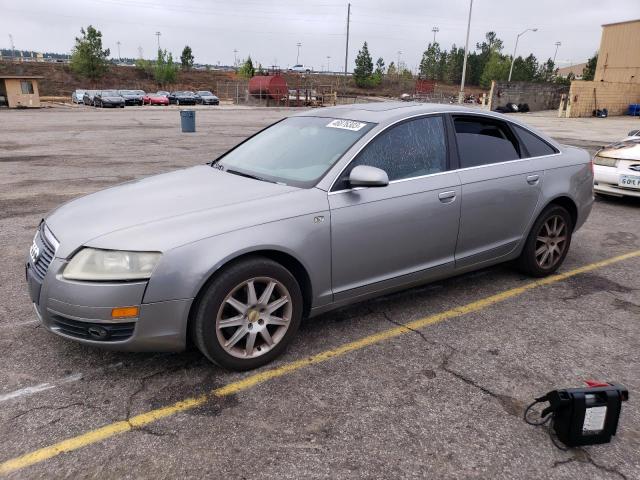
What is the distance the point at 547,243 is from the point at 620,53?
1756 inches

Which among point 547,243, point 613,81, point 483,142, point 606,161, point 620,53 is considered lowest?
point 547,243

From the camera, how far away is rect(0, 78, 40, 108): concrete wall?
1465 inches

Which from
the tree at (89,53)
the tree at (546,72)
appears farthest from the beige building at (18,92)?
the tree at (546,72)

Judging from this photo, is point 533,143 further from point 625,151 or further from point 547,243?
point 625,151

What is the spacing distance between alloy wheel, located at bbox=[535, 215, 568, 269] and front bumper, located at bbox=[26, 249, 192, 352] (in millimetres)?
3353

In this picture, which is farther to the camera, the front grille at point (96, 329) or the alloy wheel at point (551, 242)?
the alloy wheel at point (551, 242)

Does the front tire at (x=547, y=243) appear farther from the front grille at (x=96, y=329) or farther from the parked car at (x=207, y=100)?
the parked car at (x=207, y=100)

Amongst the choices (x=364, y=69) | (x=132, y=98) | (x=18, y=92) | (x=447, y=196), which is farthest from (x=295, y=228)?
(x=364, y=69)

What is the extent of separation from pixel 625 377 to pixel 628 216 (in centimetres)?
→ 524

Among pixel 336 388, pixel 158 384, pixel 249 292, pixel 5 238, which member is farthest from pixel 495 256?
pixel 5 238

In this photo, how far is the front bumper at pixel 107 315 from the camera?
109 inches

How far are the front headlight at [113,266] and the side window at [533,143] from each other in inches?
133

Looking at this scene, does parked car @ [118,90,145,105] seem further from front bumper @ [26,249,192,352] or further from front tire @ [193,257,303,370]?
front tire @ [193,257,303,370]

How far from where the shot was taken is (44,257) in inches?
121
